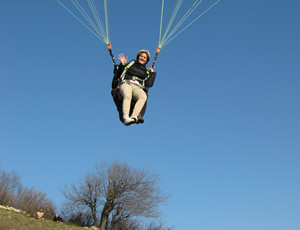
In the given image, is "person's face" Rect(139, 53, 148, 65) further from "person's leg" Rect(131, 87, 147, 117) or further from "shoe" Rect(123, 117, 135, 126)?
"shoe" Rect(123, 117, 135, 126)

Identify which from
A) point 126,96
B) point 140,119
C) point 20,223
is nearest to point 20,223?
point 20,223

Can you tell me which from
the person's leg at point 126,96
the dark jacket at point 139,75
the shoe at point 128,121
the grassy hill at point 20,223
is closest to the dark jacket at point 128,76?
the dark jacket at point 139,75

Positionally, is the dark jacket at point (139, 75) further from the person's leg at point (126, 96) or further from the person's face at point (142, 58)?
the person's leg at point (126, 96)

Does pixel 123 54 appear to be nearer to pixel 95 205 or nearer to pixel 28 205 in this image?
pixel 95 205

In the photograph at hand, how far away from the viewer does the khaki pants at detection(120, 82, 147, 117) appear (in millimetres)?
8039

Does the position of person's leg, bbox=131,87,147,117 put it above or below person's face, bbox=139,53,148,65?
below

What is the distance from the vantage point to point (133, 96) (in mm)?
8344

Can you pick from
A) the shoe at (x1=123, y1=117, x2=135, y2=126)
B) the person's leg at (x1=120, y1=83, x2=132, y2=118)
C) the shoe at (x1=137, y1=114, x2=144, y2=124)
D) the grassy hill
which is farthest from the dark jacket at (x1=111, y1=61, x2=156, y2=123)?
the grassy hill

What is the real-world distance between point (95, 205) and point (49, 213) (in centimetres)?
723

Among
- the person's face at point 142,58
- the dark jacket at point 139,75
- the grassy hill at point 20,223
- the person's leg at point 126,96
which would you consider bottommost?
the grassy hill at point 20,223

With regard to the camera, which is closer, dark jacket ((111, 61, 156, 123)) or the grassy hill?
dark jacket ((111, 61, 156, 123))

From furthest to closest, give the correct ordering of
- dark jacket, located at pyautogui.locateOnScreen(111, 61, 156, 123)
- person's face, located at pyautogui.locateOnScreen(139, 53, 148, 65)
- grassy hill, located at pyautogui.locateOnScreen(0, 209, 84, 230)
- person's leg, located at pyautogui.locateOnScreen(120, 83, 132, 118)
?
grassy hill, located at pyautogui.locateOnScreen(0, 209, 84, 230) → person's face, located at pyautogui.locateOnScreen(139, 53, 148, 65) → dark jacket, located at pyautogui.locateOnScreen(111, 61, 156, 123) → person's leg, located at pyautogui.locateOnScreen(120, 83, 132, 118)

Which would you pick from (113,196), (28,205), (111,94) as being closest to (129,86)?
(111,94)

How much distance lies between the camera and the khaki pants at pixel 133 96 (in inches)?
316
